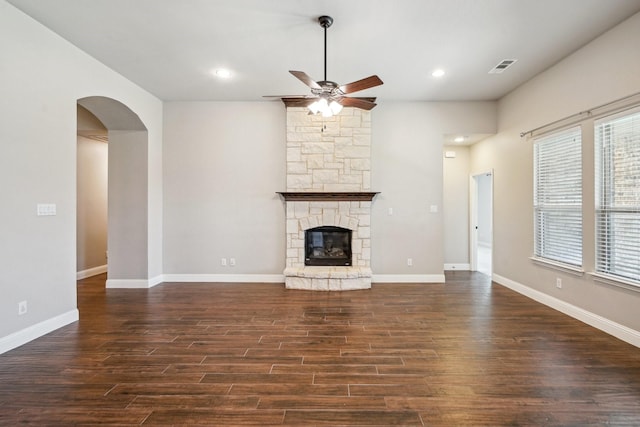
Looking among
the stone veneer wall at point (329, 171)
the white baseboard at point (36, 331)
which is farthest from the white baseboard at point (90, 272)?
the stone veneer wall at point (329, 171)

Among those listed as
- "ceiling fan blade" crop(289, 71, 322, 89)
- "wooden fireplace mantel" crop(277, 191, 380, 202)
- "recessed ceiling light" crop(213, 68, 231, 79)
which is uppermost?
"recessed ceiling light" crop(213, 68, 231, 79)

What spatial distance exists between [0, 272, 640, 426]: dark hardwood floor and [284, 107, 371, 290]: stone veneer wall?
4.98 feet

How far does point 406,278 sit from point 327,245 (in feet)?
4.97

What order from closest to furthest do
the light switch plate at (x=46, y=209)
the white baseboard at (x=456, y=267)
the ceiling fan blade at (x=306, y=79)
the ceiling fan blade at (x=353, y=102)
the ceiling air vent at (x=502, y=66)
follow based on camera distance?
the ceiling fan blade at (x=306, y=79) < the light switch plate at (x=46, y=209) < the ceiling fan blade at (x=353, y=102) < the ceiling air vent at (x=502, y=66) < the white baseboard at (x=456, y=267)

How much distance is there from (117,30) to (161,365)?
3387mm

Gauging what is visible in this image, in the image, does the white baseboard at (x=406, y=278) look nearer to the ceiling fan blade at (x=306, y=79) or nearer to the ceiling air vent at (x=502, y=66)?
the ceiling air vent at (x=502, y=66)

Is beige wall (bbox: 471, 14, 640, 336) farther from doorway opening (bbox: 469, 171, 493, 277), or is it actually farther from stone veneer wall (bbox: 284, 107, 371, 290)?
stone veneer wall (bbox: 284, 107, 371, 290)

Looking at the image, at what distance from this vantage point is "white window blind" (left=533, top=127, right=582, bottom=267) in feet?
12.3

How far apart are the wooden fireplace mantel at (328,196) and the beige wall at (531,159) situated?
224 cm

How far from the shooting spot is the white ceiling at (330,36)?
2.87 m

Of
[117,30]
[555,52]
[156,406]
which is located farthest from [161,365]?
[555,52]

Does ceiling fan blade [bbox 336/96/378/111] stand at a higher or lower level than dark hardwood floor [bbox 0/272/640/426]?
higher

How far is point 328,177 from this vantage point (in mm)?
Answer: 5367

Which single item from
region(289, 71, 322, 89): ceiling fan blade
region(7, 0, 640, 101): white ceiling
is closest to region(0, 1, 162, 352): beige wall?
region(7, 0, 640, 101): white ceiling
